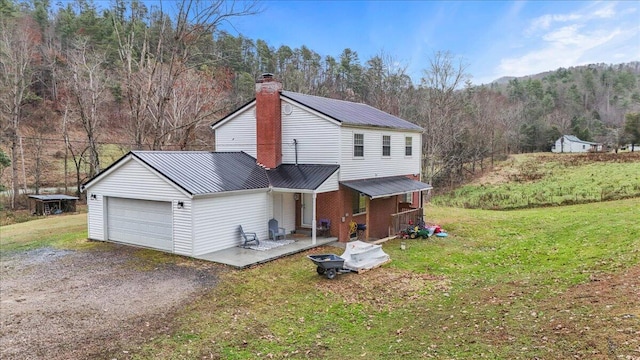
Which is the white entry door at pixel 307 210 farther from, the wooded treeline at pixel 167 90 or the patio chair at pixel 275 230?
the wooded treeline at pixel 167 90

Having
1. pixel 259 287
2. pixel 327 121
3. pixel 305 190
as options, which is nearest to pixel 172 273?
pixel 259 287

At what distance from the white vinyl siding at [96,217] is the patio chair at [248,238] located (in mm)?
6302

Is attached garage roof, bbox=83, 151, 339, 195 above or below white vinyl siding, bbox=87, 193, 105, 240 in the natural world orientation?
above

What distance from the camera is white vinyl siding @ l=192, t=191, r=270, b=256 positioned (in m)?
14.2

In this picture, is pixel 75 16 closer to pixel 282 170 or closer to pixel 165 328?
pixel 282 170

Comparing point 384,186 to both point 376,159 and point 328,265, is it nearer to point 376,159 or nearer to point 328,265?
point 376,159

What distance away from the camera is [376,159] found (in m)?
19.8

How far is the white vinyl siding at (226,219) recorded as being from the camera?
1420cm

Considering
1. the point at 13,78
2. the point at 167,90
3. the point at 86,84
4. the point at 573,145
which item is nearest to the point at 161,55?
the point at 167,90

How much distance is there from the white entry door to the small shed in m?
19.2

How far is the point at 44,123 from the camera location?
48.5m

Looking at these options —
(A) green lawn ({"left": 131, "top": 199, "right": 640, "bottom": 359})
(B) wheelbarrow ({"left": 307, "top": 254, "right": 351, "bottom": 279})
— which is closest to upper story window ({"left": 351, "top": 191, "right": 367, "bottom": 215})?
(A) green lawn ({"left": 131, "top": 199, "right": 640, "bottom": 359})

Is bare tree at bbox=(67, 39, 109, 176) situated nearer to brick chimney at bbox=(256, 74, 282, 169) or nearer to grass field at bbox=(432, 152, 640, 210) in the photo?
brick chimney at bbox=(256, 74, 282, 169)

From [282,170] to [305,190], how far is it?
2.86 m
